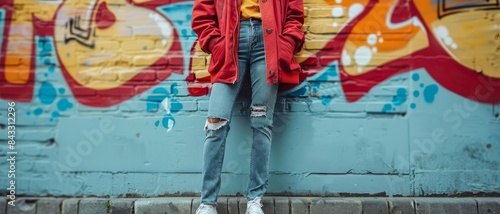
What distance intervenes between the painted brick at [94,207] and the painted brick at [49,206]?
18cm

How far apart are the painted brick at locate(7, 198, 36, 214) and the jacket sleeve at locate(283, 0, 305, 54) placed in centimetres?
235

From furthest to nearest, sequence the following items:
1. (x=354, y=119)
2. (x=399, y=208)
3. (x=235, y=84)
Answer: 1. (x=354, y=119)
2. (x=399, y=208)
3. (x=235, y=84)

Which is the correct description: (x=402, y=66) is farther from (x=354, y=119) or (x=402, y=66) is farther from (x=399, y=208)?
(x=399, y=208)

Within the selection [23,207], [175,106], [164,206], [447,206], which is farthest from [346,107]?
[23,207]

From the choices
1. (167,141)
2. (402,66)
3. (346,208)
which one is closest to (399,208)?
(346,208)

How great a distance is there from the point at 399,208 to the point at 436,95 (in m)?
0.94

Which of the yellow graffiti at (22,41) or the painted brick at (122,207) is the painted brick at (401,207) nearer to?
the painted brick at (122,207)

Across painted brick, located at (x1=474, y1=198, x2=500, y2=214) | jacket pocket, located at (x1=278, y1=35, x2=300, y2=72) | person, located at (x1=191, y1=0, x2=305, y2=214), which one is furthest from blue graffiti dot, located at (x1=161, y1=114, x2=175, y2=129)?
painted brick, located at (x1=474, y1=198, x2=500, y2=214)

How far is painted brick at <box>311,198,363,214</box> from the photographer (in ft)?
11.1

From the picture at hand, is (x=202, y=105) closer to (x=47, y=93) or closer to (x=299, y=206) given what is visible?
(x=299, y=206)

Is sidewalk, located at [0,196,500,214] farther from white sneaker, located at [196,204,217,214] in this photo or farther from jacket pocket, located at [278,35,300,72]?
jacket pocket, located at [278,35,300,72]

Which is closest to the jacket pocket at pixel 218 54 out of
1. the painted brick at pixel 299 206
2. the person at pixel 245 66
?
the person at pixel 245 66

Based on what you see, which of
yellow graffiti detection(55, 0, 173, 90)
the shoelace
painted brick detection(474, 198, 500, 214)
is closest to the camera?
the shoelace

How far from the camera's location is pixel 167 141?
12.0 ft
